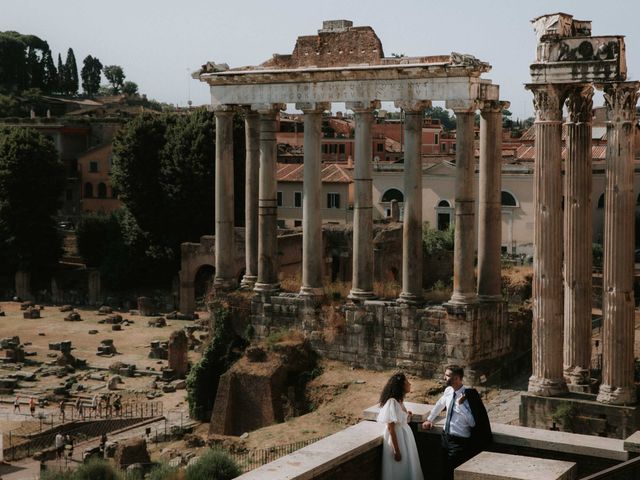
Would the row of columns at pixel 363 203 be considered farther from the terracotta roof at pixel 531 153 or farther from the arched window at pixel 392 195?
the arched window at pixel 392 195

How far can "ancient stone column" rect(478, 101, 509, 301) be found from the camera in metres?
23.6

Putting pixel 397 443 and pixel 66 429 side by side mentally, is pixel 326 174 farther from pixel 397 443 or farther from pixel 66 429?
pixel 397 443

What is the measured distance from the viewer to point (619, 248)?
1697cm

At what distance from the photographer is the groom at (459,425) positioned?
10.8 meters

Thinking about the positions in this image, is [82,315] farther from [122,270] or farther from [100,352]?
[100,352]

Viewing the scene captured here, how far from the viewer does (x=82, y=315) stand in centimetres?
5009

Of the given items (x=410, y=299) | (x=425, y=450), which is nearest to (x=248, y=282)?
(x=410, y=299)

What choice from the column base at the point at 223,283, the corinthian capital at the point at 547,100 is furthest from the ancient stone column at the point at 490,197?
the corinthian capital at the point at 547,100

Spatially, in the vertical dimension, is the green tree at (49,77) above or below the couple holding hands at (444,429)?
above

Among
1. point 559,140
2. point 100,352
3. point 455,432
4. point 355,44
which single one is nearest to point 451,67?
point 355,44

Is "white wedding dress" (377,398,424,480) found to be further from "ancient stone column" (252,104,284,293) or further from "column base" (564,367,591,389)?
"ancient stone column" (252,104,284,293)

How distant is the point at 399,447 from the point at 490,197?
13.6 meters

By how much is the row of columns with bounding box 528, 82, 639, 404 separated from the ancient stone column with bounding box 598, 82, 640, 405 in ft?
0.05

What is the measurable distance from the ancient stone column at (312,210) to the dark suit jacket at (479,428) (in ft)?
47.7
